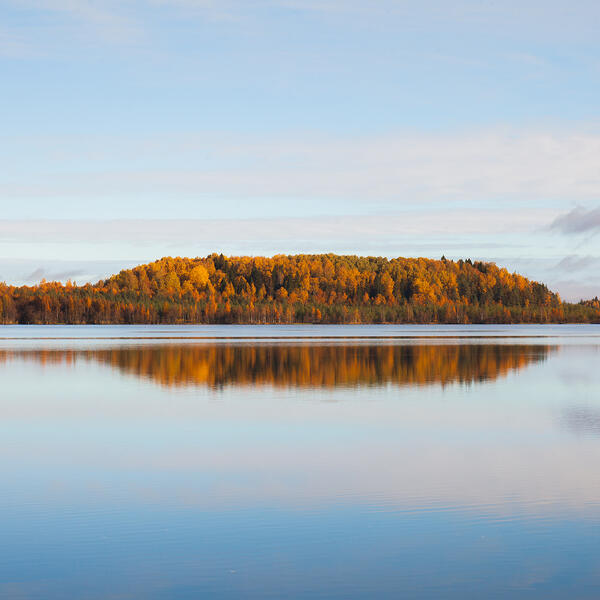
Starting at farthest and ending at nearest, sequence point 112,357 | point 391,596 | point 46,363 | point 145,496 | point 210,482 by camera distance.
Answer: point 112,357, point 46,363, point 210,482, point 145,496, point 391,596

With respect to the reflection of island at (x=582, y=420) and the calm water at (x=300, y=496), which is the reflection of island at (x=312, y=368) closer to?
the calm water at (x=300, y=496)

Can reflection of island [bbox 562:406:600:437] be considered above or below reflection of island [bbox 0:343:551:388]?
below

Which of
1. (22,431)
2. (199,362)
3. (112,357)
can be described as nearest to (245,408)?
(22,431)

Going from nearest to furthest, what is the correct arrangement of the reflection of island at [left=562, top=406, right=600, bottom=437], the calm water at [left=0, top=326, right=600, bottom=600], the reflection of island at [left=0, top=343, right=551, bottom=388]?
the calm water at [left=0, top=326, right=600, bottom=600]
the reflection of island at [left=562, top=406, right=600, bottom=437]
the reflection of island at [left=0, top=343, right=551, bottom=388]

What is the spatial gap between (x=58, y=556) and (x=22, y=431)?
419 inches

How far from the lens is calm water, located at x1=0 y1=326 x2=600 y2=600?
9062 millimetres

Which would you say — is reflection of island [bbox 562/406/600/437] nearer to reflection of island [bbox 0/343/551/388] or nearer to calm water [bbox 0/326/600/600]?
calm water [bbox 0/326/600/600]

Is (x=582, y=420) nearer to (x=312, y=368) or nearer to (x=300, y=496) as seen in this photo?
(x=300, y=496)

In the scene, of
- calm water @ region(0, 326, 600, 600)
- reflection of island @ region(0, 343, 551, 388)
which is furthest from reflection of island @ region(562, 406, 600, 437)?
reflection of island @ region(0, 343, 551, 388)

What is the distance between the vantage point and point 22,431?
1975cm

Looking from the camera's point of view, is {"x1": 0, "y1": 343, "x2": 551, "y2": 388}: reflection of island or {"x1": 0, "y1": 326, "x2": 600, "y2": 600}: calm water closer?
{"x1": 0, "y1": 326, "x2": 600, "y2": 600}: calm water

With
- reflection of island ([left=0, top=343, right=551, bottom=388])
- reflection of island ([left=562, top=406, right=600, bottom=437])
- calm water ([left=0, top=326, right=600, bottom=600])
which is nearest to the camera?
calm water ([left=0, top=326, right=600, bottom=600])

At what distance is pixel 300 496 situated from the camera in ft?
42.0

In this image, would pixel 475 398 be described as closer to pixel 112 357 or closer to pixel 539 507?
pixel 539 507
